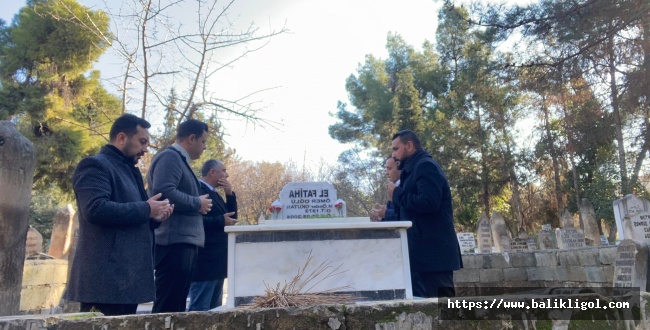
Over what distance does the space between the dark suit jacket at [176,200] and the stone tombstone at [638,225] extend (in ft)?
33.1

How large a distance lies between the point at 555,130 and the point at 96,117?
22526 millimetres

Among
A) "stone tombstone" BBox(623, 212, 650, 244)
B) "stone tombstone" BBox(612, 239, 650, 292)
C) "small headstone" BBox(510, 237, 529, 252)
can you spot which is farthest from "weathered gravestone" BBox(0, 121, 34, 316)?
"small headstone" BBox(510, 237, 529, 252)

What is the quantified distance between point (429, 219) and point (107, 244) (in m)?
2.28

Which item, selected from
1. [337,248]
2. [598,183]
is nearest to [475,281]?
[337,248]

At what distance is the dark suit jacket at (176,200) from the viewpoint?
3305 mm

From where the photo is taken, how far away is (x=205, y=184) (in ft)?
14.2

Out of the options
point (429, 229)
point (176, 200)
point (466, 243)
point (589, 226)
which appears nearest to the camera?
point (176, 200)

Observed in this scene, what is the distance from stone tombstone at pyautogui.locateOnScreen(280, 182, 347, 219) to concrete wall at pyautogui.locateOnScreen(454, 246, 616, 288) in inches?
193

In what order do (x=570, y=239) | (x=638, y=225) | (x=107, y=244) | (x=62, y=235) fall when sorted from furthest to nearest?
(x=570, y=239), (x=62, y=235), (x=638, y=225), (x=107, y=244)

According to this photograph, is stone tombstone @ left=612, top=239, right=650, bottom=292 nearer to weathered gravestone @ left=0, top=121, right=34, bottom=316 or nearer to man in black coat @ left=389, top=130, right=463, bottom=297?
man in black coat @ left=389, top=130, right=463, bottom=297

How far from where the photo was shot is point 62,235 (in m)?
11.4

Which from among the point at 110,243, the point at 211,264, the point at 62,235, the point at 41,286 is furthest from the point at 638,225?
the point at 62,235

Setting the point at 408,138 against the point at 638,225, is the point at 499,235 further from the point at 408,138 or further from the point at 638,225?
the point at 408,138

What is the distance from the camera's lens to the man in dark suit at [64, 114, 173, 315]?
248 cm
